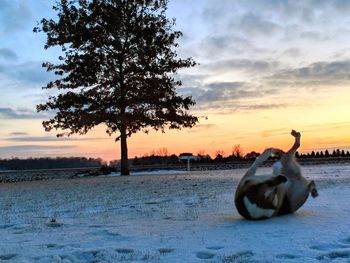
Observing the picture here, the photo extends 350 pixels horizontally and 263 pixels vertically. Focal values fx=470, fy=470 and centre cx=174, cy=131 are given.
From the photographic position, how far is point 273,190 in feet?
22.4

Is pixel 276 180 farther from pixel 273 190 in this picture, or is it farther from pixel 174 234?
pixel 174 234

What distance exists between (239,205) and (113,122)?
20183 millimetres

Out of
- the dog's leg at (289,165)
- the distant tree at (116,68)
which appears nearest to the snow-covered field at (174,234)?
the dog's leg at (289,165)

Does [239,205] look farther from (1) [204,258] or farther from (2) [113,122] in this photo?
(2) [113,122]

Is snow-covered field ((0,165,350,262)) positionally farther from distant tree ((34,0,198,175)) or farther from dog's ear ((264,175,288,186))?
distant tree ((34,0,198,175))

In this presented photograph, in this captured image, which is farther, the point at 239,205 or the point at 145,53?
the point at 145,53

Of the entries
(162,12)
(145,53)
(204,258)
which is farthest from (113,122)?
(204,258)

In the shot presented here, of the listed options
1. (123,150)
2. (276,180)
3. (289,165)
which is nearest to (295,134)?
(289,165)

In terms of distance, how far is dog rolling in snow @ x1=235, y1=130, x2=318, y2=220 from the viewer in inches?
267

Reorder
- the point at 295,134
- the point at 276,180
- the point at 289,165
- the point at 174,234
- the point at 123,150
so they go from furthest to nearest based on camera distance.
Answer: the point at 123,150 < the point at 295,134 < the point at 289,165 < the point at 276,180 < the point at 174,234

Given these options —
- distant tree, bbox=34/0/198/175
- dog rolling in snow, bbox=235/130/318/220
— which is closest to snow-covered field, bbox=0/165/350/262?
dog rolling in snow, bbox=235/130/318/220

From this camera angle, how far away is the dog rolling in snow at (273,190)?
678 cm

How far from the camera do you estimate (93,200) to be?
11430mm

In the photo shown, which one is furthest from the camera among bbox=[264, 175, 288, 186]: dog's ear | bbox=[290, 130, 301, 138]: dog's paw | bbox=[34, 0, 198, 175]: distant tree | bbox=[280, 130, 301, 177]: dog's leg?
bbox=[34, 0, 198, 175]: distant tree
